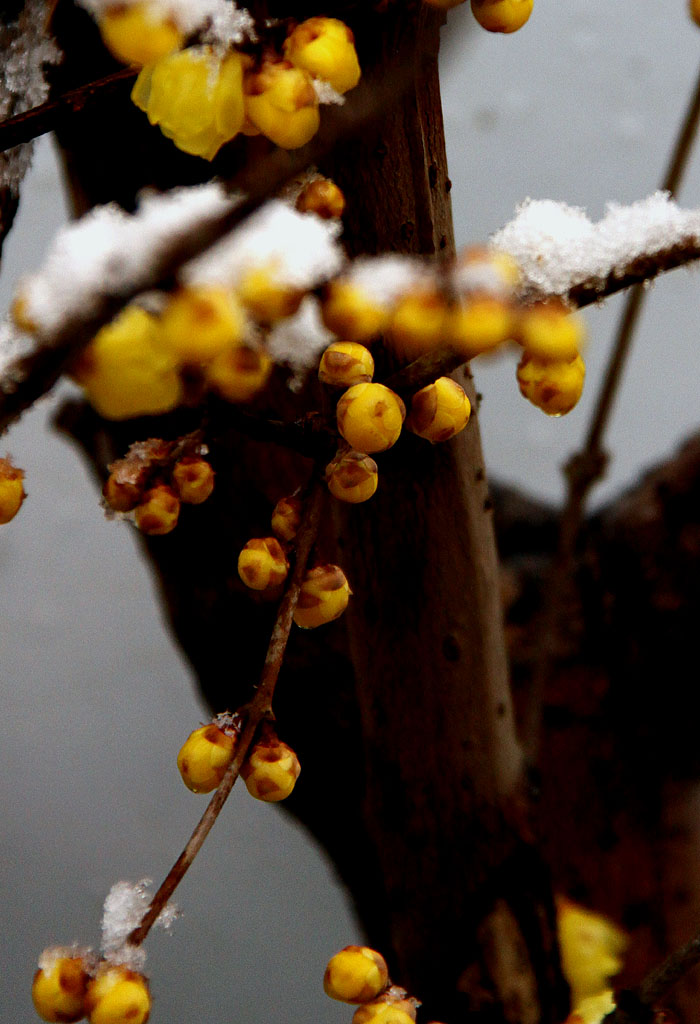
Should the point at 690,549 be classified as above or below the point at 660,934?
above

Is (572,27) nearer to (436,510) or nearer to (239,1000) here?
(436,510)

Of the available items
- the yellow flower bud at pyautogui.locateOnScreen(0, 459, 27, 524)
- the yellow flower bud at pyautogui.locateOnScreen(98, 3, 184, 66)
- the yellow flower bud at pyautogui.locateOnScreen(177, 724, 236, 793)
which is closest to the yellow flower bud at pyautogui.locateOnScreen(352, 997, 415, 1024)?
the yellow flower bud at pyautogui.locateOnScreen(177, 724, 236, 793)

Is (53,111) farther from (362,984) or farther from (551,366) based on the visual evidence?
(362,984)

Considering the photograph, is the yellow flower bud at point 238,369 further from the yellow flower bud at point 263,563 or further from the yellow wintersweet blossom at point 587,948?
the yellow wintersweet blossom at point 587,948

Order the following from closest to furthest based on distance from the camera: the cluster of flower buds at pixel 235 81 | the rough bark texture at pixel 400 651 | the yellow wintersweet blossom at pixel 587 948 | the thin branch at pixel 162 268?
the thin branch at pixel 162 268 < the cluster of flower buds at pixel 235 81 < the rough bark texture at pixel 400 651 < the yellow wintersweet blossom at pixel 587 948

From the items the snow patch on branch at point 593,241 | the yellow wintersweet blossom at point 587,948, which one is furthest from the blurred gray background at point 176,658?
the snow patch on branch at point 593,241

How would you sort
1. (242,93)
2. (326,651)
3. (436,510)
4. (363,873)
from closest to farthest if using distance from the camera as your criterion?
(242,93) → (436,510) → (326,651) → (363,873)

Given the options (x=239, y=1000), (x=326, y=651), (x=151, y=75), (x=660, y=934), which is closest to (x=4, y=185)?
(x=151, y=75)
